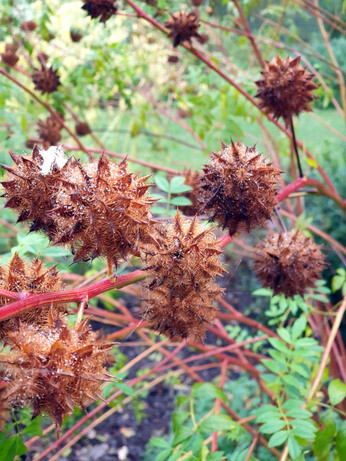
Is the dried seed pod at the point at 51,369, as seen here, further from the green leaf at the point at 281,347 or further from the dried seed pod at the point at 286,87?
the dried seed pod at the point at 286,87

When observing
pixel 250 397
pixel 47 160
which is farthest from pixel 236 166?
pixel 250 397

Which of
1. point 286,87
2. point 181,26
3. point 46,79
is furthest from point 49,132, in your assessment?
point 286,87

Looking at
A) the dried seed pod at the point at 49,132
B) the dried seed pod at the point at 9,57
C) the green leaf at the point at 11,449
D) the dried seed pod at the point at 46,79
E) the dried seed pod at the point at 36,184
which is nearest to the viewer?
the dried seed pod at the point at 36,184

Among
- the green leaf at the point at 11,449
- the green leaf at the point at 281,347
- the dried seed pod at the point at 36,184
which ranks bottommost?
the green leaf at the point at 11,449

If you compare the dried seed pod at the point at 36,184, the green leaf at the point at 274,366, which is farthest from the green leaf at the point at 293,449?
the dried seed pod at the point at 36,184

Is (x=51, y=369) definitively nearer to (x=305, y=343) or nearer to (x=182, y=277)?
(x=182, y=277)

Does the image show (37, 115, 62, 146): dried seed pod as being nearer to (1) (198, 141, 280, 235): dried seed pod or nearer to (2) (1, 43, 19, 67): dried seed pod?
(2) (1, 43, 19, 67): dried seed pod

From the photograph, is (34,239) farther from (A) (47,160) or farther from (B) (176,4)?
(B) (176,4)
